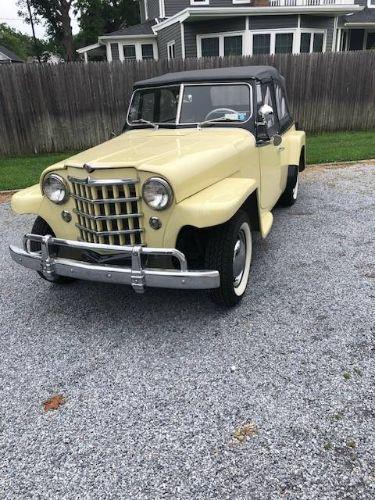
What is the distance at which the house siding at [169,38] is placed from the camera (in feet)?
58.7

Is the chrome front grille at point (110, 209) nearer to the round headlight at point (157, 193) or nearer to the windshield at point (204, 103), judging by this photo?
the round headlight at point (157, 193)

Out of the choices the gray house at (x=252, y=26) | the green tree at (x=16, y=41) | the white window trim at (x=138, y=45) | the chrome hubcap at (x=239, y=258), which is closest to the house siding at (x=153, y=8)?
the gray house at (x=252, y=26)

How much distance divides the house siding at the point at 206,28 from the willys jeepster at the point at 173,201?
568 inches

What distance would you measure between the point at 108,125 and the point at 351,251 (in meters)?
8.42

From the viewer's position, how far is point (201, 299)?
380 centimetres

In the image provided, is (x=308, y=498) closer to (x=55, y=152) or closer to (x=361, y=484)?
(x=361, y=484)

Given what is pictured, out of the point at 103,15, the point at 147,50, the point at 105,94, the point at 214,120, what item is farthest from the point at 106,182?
the point at 103,15

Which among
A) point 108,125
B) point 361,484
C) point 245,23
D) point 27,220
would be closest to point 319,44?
point 245,23

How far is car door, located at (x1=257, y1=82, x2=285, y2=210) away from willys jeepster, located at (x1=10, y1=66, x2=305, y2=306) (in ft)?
0.08

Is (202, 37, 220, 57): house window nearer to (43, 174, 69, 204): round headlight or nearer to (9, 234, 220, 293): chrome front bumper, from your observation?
(43, 174, 69, 204): round headlight

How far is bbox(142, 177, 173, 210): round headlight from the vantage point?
9.79 ft

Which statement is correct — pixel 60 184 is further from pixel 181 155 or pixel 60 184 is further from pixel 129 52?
pixel 129 52

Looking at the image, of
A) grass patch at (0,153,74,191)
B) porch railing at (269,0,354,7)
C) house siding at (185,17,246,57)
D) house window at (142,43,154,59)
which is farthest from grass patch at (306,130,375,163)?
house window at (142,43,154,59)

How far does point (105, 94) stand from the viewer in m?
11.1
